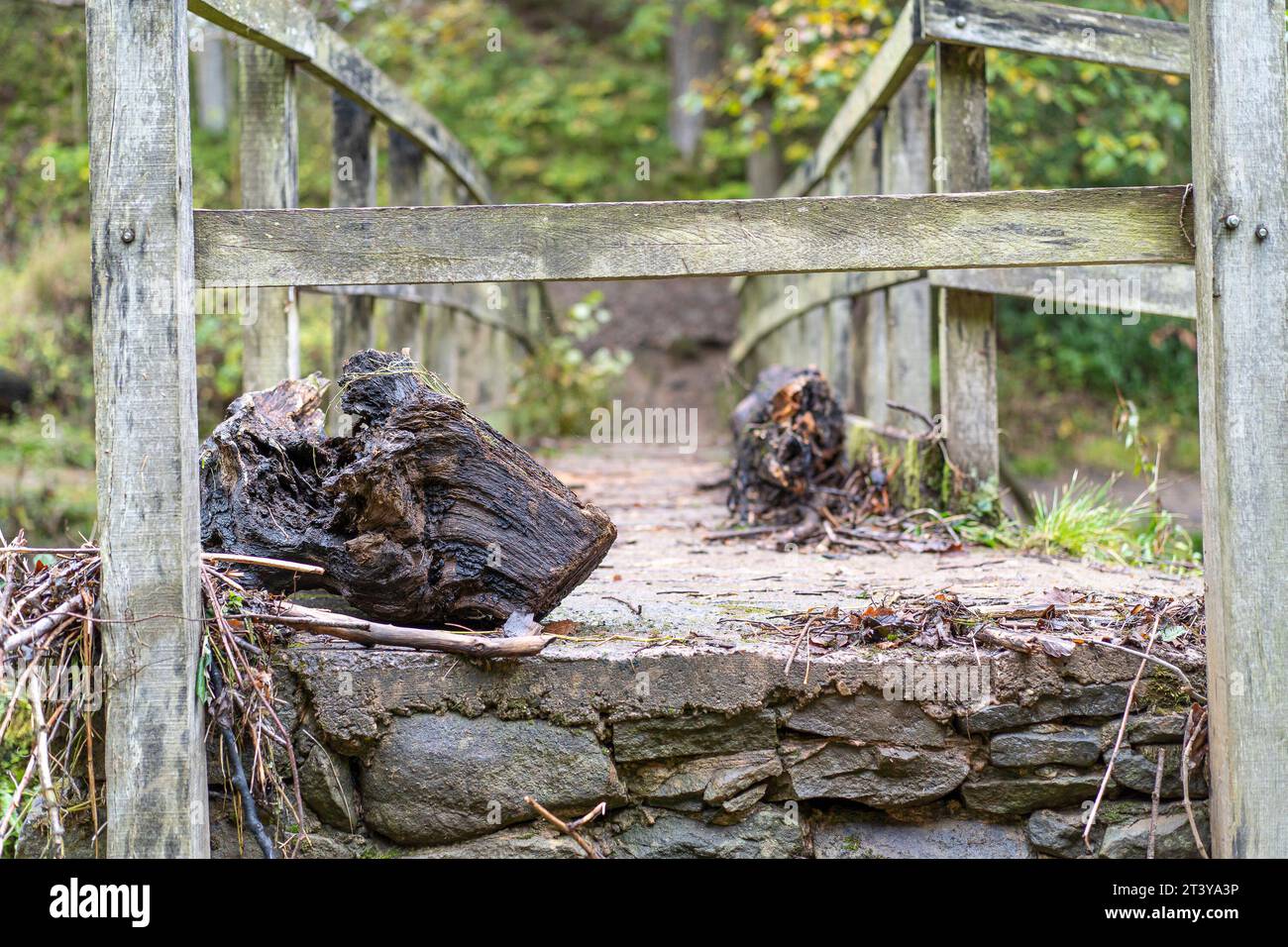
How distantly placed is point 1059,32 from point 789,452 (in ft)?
5.94

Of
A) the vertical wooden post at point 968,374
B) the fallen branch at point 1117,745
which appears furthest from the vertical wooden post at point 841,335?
the fallen branch at point 1117,745

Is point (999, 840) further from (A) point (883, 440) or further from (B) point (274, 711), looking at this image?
(A) point (883, 440)

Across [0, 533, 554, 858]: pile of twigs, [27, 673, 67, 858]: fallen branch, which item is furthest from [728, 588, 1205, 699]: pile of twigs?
[27, 673, 67, 858]: fallen branch

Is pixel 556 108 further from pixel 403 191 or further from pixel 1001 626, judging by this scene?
pixel 1001 626

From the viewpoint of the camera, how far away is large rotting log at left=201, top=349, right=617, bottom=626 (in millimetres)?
2572

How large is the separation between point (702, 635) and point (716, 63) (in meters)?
12.5

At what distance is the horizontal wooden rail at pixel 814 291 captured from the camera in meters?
4.31

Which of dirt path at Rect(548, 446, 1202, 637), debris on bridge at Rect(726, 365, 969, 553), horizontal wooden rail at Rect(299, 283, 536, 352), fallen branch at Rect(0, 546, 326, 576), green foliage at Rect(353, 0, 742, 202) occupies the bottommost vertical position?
dirt path at Rect(548, 446, 1202, 637)

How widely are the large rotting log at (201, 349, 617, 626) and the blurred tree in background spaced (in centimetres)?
196

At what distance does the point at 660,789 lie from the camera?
2604 millimetres

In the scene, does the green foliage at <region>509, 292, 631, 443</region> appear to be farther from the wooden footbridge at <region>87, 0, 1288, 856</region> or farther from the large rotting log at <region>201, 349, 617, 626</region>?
the wooden footbridge at <region>87, 0, 1288, 856</region>

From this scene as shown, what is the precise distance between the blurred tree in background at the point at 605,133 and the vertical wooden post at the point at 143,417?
172 cm

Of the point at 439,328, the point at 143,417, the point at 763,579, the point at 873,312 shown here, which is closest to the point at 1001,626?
the point at 763,579

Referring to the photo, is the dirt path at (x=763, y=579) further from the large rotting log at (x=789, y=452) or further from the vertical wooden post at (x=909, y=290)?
the vertical wooden post at (x=909, y=290)
